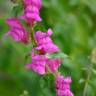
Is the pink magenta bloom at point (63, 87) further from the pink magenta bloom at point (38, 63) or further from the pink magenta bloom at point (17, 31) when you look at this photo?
the pink magenta bloom at point (17, 31)

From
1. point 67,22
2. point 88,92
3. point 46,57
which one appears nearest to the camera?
point 46,57

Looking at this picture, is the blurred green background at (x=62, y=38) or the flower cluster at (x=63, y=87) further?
the blurred green background at (x=62, y=38)

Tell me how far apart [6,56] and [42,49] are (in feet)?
3.91

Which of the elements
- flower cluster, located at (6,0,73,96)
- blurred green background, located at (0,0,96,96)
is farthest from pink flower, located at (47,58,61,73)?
blurred green background, located at (0,0,96,96)

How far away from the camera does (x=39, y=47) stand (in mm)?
1426

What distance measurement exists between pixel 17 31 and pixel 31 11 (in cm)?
9

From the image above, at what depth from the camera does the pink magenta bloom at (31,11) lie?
1.45m

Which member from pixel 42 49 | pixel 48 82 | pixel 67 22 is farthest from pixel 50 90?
pixel 67 22

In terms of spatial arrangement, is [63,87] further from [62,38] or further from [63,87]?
[62,38]

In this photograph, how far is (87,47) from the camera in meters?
2.60

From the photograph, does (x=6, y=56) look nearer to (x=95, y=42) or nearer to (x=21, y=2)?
A: (x=95, y=42)

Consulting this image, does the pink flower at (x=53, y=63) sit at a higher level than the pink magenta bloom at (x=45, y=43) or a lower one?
lower

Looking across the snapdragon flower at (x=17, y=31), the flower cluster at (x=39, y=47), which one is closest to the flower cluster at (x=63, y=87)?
the flower cluster at (x=39, y=47)

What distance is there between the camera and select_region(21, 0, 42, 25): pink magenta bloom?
1.45 m
